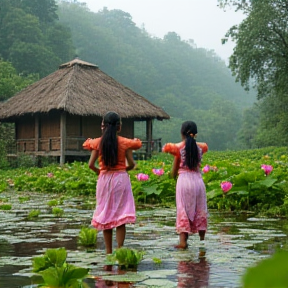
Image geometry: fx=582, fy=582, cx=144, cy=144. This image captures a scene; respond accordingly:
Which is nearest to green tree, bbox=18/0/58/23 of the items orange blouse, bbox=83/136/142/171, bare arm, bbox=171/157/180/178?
bare arm, bbox=171/157/180/178

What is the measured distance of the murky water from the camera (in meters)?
3.57

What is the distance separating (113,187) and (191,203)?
0.92 meters

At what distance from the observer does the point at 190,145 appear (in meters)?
5.45

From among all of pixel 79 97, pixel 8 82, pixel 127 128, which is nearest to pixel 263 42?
pixel 127 128

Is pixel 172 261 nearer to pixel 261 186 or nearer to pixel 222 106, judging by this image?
pixel 261 186

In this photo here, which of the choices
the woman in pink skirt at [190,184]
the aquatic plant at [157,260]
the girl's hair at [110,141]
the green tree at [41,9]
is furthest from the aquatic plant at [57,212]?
the green tree at [41,9]

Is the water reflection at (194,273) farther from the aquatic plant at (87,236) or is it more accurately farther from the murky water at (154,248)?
the aquatic plant at (87,236)

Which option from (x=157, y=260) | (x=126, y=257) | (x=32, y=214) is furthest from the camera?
(x=32, y=214)

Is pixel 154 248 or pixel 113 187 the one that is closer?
pixel 113 187

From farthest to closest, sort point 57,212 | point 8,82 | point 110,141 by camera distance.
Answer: point 8,82 < point 57,212 < point 110,141

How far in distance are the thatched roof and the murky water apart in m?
16.0

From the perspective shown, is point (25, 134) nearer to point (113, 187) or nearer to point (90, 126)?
point (90, 126)

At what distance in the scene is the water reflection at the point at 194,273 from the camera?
337 centimetres

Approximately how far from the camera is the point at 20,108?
2630 cm
